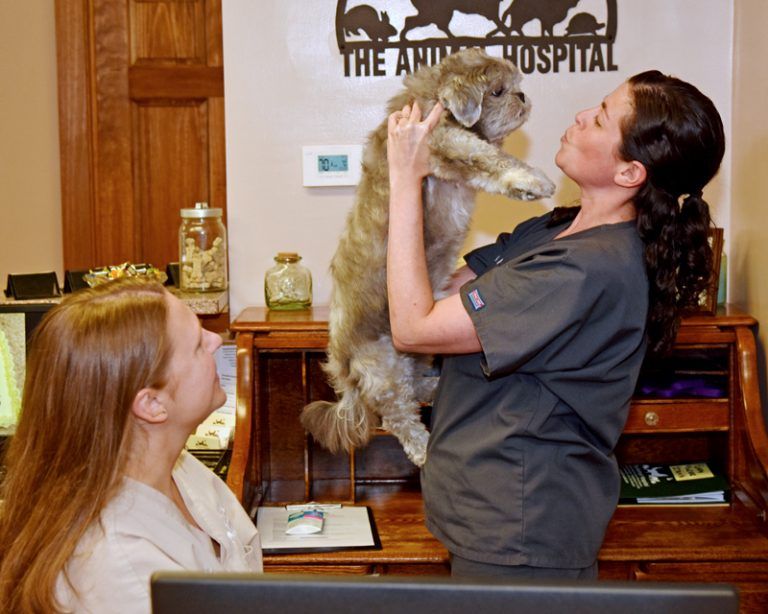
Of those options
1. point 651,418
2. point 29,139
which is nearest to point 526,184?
point 651,418

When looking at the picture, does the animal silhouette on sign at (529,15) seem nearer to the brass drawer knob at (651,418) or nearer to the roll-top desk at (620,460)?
the roll-top desk at (620,460)

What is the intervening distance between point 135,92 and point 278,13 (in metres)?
1.45

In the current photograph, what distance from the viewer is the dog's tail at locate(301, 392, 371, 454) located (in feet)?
7.50

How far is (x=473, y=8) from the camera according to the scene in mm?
2748

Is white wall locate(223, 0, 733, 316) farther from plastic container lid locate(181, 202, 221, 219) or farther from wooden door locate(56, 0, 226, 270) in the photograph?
wooden door locate(56, 0, 226, 270)

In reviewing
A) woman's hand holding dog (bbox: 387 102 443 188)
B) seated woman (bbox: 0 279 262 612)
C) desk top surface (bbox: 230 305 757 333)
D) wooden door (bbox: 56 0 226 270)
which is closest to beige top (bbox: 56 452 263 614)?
seated woman (bbox: 0 279 262 612)

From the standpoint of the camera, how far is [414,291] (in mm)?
1674

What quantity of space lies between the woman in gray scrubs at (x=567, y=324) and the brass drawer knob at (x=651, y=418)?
78 cm

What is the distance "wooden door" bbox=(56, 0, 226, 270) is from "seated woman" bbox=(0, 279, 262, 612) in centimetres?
280

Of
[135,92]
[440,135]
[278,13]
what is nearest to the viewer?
[440,135]

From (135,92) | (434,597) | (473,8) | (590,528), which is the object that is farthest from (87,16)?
(434,597)

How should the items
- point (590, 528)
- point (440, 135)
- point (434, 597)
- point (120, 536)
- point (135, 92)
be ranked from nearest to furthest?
point (434, 597) < point (120, 536) < point (590, 528) < point (440, 135) < point (135, 92)

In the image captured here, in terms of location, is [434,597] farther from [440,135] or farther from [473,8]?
[473,8]

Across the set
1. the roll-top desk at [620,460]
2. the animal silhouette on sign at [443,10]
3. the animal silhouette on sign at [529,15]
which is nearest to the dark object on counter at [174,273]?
the roll-top desk at [620,460]
